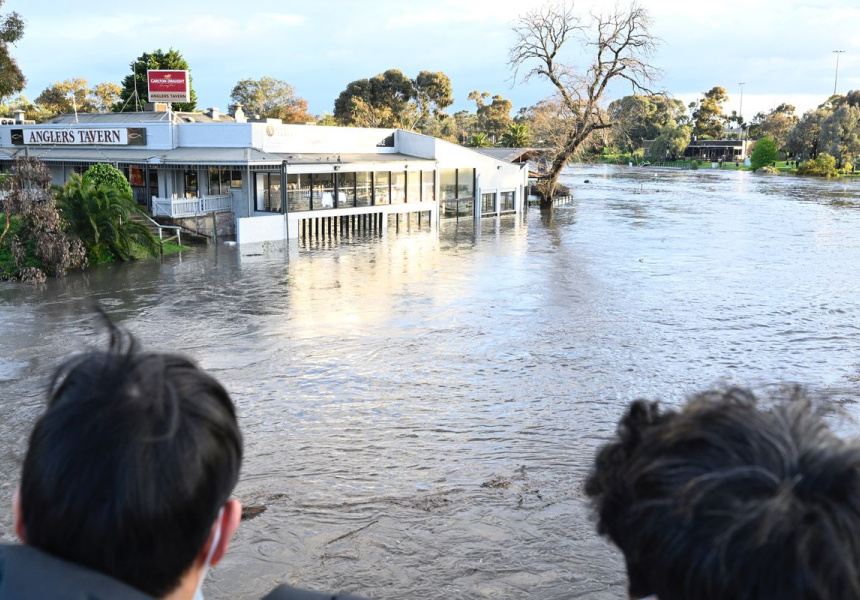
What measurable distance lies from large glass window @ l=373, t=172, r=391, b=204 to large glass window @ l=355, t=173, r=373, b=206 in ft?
0.74

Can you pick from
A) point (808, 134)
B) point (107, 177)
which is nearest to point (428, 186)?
point (107, 177)

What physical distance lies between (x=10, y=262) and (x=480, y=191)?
25.5 metres

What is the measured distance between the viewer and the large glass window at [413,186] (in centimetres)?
3816

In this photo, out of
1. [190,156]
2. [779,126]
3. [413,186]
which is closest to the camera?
[190,156]

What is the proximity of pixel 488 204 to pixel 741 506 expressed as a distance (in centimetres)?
4311

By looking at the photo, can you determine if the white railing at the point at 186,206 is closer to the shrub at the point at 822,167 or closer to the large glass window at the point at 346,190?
the large glass window at the point at 346,190

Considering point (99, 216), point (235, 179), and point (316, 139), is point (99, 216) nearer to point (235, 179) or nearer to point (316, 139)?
point (235, 179)

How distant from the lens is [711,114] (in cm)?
13438

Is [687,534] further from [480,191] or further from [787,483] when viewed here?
[480,191]

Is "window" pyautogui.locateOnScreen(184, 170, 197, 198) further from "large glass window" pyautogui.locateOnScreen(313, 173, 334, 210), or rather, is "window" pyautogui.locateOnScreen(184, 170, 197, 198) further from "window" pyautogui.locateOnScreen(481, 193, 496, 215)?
"window" pyautogui.locateOnScreen(481, 193, 496, 215)

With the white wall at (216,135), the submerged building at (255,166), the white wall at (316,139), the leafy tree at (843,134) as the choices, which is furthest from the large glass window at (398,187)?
the leafy tree at (843,134)

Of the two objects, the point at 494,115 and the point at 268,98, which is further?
the point at 494,115

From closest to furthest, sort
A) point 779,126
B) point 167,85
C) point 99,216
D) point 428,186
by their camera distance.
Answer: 1. point 99,216
2. point 428,186
3. point 167,85
4. point 779,126

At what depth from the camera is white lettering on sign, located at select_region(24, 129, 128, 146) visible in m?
34.0
